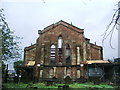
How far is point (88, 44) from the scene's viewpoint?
97.9 ft

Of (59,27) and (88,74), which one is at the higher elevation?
(59,27)

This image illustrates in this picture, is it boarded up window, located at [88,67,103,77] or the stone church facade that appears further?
the stone church facade

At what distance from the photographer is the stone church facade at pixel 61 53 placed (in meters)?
26.1

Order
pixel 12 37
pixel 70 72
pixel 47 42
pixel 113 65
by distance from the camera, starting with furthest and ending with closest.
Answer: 1. pixel 47 42
2. pixel 70 72
3. pixel 113 65
4. pixel 12 37

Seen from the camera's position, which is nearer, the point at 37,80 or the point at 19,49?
the point at 19,49

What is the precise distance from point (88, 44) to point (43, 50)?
827 centimetres

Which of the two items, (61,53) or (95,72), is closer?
(95,72)

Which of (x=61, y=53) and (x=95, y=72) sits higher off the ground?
(x=61, y=53)

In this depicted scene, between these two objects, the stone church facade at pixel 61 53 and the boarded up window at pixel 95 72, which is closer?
the boarded up window at pixel 95 72

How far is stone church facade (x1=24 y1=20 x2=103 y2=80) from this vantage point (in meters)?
26.1

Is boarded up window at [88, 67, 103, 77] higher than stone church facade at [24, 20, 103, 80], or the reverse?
stone church facade at [24, 20, 103, 80]

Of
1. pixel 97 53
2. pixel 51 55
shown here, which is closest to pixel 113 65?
pixel 97 53

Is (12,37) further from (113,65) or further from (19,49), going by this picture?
(113,65)

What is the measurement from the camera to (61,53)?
27.3 m
